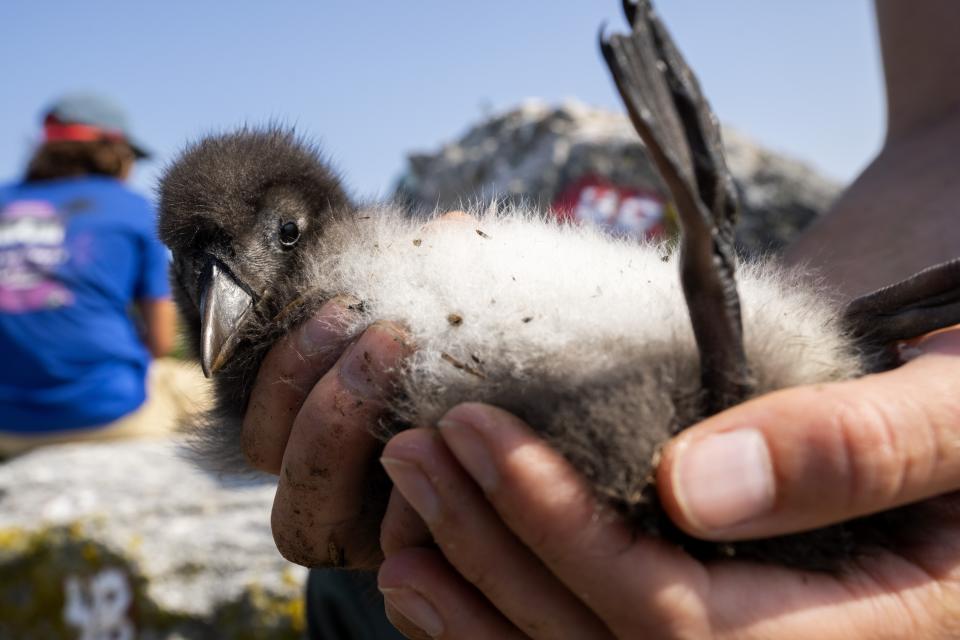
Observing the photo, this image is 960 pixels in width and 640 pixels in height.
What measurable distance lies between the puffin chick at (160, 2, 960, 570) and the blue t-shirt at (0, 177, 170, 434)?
319 cm

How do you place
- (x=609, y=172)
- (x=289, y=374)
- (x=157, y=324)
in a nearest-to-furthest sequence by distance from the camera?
1. (x=289, y=374)
2. (x=157, y=324)
3. (x=609, y=172)

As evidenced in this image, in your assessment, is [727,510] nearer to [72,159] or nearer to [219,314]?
[219,314]

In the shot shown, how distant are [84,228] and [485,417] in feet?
13.8

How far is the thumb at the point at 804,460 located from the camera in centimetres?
100

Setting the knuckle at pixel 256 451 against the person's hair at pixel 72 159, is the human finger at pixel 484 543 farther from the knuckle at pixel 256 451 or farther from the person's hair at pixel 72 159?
the person's hair at pixel 72 159

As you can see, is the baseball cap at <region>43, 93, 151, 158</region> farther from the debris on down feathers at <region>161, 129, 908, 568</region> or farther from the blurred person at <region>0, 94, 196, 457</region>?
the debris on down feathers at <region>161, 129, 908, 568</region>

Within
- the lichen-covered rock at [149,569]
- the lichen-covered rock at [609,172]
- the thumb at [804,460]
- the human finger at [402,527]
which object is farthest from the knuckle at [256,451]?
the lichen-covered rock at [609,172]

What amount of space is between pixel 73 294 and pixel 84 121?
1147mm

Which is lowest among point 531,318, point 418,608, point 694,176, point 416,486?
point 418,608

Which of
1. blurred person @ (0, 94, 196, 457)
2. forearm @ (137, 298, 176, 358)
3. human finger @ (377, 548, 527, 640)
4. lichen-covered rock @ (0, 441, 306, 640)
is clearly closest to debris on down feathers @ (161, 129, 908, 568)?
human finger @ (377, 548, 527, 640)

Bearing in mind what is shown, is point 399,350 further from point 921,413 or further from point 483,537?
point 921,413

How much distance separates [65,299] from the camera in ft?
15.1

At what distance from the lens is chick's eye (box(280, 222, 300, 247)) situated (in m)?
1.83

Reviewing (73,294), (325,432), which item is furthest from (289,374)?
(73,294)
